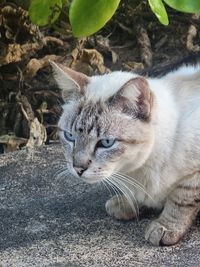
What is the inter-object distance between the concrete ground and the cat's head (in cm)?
27

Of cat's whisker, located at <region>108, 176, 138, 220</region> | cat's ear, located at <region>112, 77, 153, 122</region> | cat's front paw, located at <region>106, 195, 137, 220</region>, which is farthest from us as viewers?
cat's front paw, located at <region>106, 195, 137, 220</region>

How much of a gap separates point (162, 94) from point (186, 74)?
251 millimetres

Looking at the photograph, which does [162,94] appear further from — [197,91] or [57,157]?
[57,157]

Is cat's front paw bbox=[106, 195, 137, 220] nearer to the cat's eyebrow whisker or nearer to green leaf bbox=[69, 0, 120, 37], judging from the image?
the cat's eyebrow whisker

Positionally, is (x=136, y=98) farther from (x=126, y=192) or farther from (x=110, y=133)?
(x=126, y=192)

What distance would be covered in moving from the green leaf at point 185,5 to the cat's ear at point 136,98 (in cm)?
56

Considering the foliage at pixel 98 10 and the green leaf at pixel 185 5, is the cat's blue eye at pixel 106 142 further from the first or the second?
the green leaf at pixel 185 5

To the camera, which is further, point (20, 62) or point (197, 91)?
point (20, 62)

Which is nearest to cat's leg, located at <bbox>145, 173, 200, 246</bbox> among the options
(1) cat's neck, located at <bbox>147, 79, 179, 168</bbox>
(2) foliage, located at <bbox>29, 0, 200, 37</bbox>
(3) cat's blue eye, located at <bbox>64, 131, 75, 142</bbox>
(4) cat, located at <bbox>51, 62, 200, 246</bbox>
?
(4) cat, located at <bbox>51, 62, 200, 246</bbox>

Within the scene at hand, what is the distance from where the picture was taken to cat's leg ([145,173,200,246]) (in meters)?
2.19

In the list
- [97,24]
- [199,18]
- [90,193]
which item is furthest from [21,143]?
[97,24]

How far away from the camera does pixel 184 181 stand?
2188 millimetres

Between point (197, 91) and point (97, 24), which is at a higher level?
point (97, 24)

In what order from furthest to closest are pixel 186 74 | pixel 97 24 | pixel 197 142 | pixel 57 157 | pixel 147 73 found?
pixel 57 157 → pixel 147 73 → pixel 186 74 → pixel 197 142 → pixel 97 24
